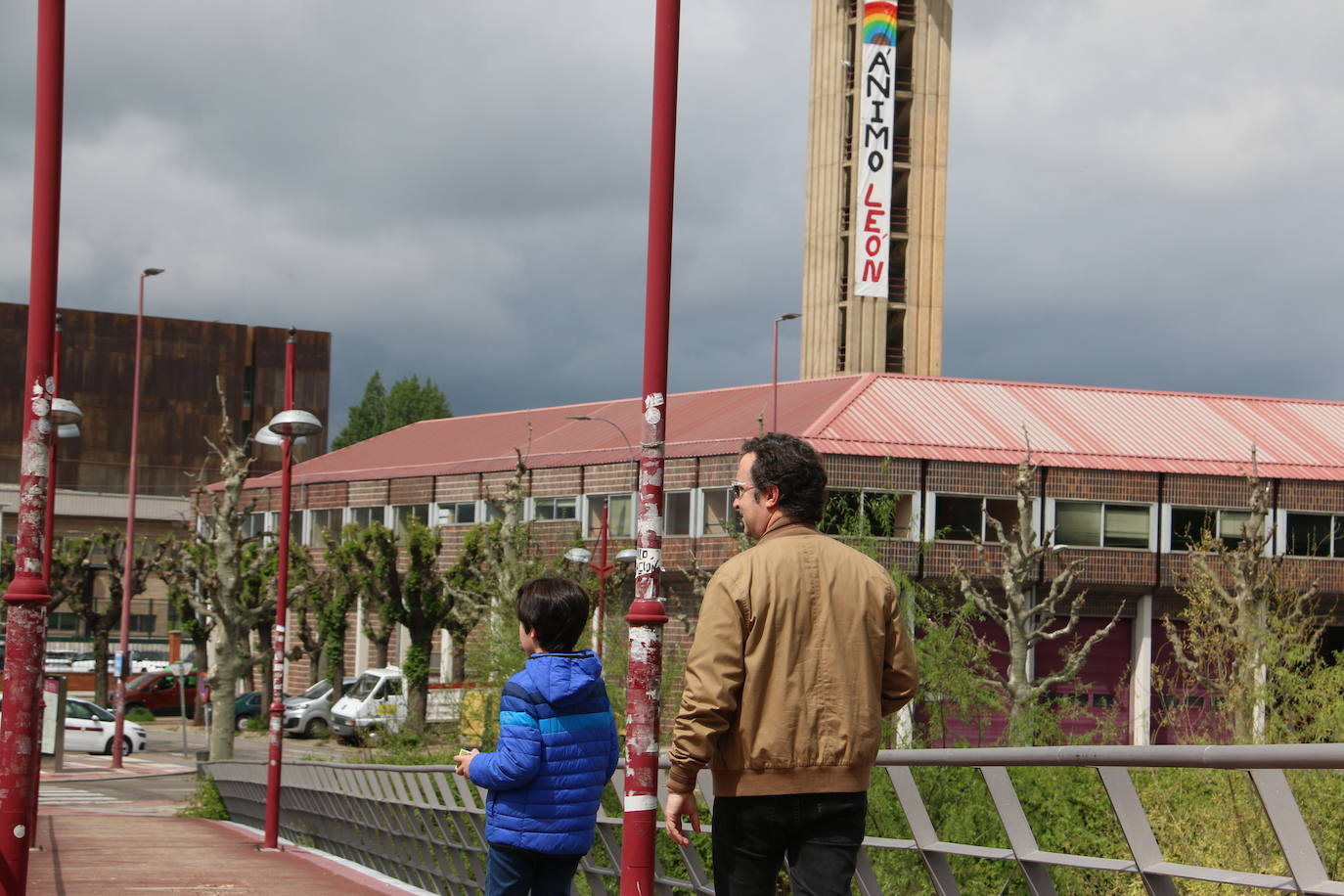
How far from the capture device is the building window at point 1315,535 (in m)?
56.2

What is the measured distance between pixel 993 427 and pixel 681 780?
173ft

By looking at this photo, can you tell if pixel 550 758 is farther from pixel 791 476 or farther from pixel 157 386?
pixel 157 386

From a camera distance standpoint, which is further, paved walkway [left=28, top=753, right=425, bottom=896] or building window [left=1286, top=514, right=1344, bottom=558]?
building window [left=1286, top=514, right=1344, bottom=558]

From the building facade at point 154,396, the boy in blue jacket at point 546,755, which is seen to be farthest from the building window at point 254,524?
the boy in blue jacket at point 546,755

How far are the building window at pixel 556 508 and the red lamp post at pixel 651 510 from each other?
169 ft

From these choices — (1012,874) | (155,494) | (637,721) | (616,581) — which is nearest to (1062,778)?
(637,721)

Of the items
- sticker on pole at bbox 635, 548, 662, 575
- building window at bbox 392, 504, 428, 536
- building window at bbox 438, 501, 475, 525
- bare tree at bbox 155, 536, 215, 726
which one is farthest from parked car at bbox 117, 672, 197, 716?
sticker on pole at bbox 635, 548, 662, 575

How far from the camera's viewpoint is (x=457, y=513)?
66.1 m

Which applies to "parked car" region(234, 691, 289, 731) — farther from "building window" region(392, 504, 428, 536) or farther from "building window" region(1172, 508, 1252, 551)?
"building window" region(1172, 508, 1252, 551)

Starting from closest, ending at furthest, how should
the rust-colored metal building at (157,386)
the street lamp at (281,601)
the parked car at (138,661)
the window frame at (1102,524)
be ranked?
the street lamp at (281,601), the window frame at (1102,524), the parked car at (138,661), the rust-colored metal building at (157,386)

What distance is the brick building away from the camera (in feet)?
176

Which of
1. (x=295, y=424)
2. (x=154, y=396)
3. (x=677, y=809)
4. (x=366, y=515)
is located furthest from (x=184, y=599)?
(x=677, y=809)

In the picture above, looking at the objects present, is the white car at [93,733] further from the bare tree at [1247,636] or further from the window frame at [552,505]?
the bare tree at [1247,636]

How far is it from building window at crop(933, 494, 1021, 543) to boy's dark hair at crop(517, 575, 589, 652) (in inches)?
1882
